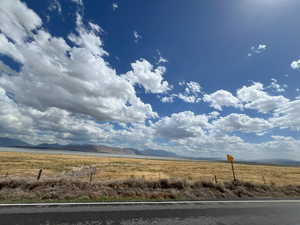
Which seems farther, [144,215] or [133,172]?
[133,172]

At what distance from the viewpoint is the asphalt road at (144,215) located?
18.5 ft

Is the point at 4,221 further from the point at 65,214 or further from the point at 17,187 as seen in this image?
the point at 17,187

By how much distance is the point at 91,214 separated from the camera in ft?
20.5

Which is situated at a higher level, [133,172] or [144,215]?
[133,172]

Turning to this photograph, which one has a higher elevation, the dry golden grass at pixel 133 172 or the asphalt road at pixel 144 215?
the dry golden grass at pixel 133 172

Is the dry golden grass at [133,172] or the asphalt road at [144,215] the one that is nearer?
the asphalt road at [144,215]

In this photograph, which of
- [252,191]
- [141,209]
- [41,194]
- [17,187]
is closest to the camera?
[141,209]

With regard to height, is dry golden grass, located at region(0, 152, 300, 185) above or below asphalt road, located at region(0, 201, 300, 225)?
above

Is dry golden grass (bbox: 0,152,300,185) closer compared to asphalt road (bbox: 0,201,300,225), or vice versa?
asphalt road (bbox: 0,201,300,225)

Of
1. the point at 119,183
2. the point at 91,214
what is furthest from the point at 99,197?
the point at 91,214

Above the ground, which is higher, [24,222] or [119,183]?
[119,183]

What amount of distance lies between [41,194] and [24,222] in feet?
14.4

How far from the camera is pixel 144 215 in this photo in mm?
6430

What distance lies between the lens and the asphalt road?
18.5ft
